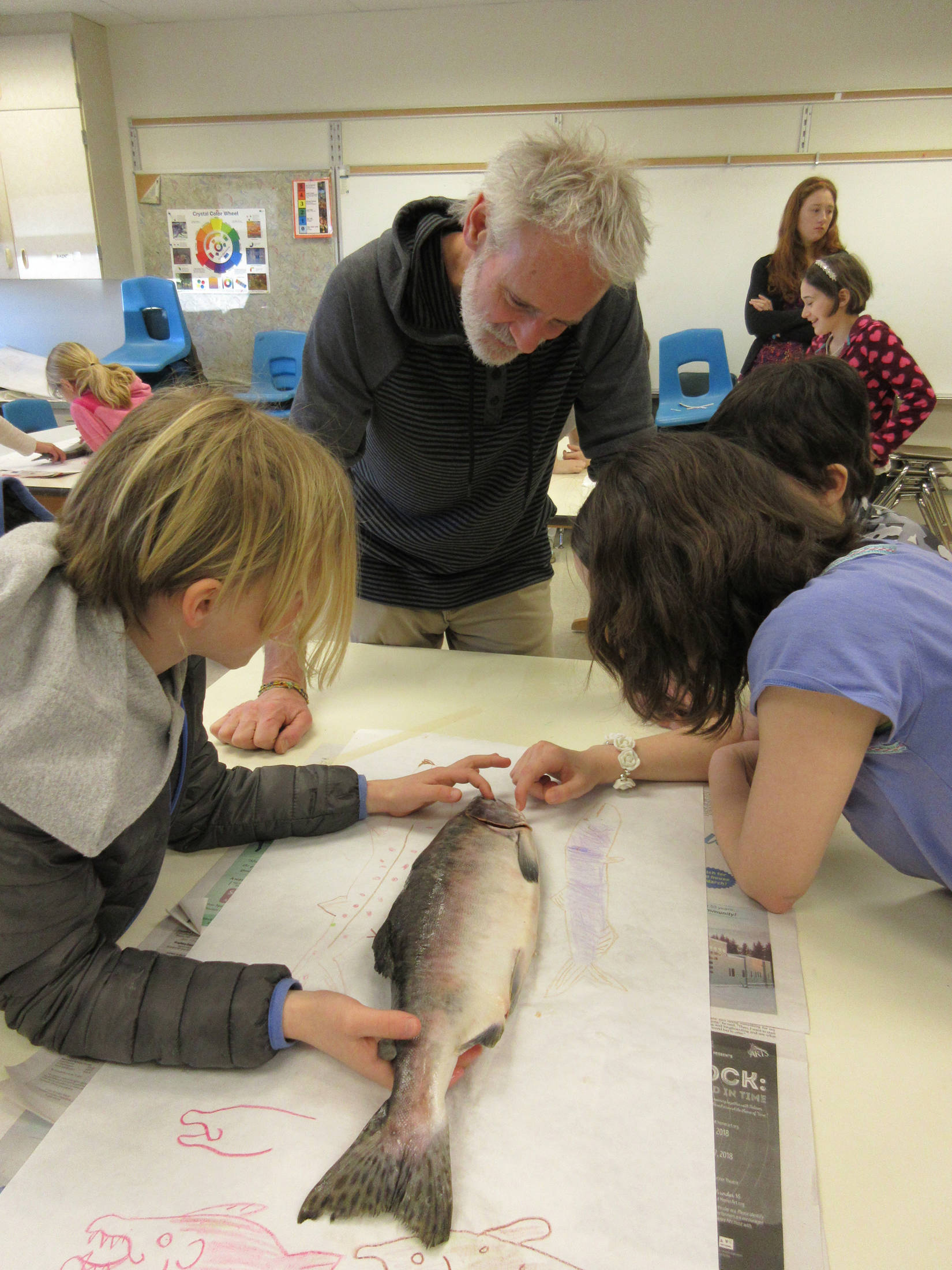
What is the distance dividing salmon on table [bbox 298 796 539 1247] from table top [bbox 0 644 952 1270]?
275 mm

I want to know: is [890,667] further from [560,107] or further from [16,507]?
[560,107]

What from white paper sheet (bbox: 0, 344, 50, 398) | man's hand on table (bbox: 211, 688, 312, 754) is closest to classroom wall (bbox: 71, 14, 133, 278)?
white paper sheet (bbox: 0, 344, 50, 398)

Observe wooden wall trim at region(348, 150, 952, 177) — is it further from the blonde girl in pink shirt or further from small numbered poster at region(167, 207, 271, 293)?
the blonde girl in pink shirt

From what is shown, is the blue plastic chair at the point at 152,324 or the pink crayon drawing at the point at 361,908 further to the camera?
Result: the blue plastic chair at the point at 152,324

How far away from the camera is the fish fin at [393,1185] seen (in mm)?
564

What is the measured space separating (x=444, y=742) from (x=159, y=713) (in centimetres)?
52

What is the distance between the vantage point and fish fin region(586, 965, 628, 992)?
763mm

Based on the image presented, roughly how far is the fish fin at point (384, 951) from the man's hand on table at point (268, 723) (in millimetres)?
438

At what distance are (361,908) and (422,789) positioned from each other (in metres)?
0.19

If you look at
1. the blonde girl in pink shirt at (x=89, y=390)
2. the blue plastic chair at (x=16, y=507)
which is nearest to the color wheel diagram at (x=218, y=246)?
the blonde girl in pink shirt at (x=89, y=390)

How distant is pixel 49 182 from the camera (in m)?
5.14

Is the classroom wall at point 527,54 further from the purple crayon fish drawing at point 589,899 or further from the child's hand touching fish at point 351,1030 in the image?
the child's hand touching fish at point 351,1030

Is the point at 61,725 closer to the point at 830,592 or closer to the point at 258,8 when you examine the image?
the point at 830,592

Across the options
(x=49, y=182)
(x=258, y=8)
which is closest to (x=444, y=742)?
(x=258, y=8)
